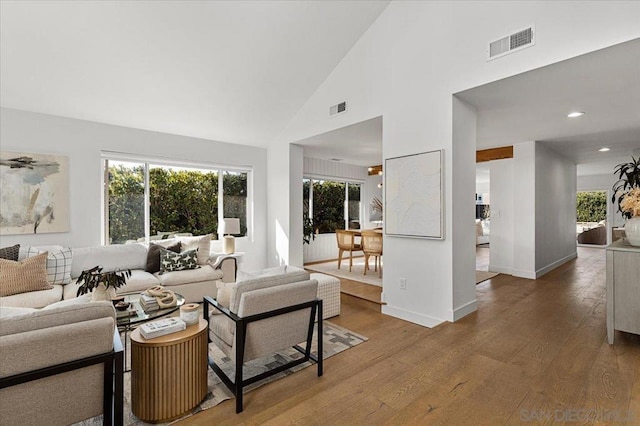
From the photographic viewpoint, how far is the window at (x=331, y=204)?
24.7ft

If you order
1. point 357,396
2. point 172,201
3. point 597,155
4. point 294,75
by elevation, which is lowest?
point 357,396

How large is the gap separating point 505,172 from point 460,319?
382 cm

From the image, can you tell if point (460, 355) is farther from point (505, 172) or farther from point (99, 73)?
point (99, 73)

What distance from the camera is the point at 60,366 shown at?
1.44m

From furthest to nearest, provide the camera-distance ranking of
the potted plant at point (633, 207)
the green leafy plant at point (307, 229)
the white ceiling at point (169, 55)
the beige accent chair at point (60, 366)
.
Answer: the green leafy plant at point (307, 229), the white ceiling at point (169, 55), the potted plant at point (633, 207), the beige accent chair at point (60, 366)

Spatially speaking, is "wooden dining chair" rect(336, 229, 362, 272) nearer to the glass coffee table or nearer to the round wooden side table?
the glass coffee table

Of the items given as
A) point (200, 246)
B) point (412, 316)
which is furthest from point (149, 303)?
point (412, 316)

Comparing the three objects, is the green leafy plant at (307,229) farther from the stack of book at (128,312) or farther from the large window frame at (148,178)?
the stack of book at (128,312)

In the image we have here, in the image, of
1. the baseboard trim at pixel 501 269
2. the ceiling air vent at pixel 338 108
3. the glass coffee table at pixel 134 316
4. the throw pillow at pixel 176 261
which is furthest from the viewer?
the baseboard trim at pixel 501 269

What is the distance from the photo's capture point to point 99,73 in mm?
3801

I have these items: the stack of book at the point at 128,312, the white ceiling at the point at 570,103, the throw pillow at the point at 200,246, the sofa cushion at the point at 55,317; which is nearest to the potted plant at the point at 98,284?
the stack of book at the point at 128,312

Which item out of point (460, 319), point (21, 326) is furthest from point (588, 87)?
point (21, 326)

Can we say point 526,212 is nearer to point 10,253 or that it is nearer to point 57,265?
point 57,265

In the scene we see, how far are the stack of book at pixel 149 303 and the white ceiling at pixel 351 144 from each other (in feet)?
10.9
